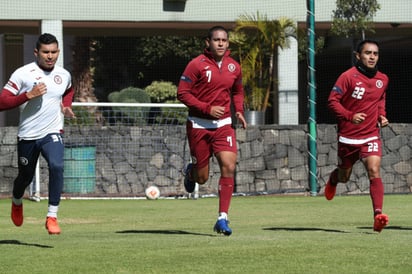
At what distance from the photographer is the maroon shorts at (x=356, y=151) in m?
11.3

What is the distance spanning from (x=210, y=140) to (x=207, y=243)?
173cm

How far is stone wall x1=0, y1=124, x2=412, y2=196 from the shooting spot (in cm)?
2116

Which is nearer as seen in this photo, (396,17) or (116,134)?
(116,134)

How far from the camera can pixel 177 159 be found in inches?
845

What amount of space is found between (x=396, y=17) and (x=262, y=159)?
5.90 meters

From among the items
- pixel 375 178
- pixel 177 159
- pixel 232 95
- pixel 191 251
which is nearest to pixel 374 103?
pixel 375 178

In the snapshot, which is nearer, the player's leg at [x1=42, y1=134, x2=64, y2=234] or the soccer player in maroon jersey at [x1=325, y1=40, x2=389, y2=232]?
the player's leg at [x1=42, y1=134, x2=64, y2=234]

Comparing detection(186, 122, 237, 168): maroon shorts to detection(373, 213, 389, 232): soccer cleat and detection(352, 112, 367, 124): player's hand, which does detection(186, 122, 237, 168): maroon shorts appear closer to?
detection(352, 112, 367, 124): player's hand

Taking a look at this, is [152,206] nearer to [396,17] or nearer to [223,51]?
[223,51]

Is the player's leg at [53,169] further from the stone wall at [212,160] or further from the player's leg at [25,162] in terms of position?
the stone wall at [212,160]

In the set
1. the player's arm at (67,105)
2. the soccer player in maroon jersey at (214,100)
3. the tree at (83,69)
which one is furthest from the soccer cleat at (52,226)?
the tree at (83,69)

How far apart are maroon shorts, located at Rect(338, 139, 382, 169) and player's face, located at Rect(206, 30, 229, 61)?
1.95m

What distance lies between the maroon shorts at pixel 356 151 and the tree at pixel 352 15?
540 inches

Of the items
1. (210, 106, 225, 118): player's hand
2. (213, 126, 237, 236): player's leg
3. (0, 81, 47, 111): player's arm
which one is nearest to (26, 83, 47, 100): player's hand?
(0, 81, 47, 111): player's arm
